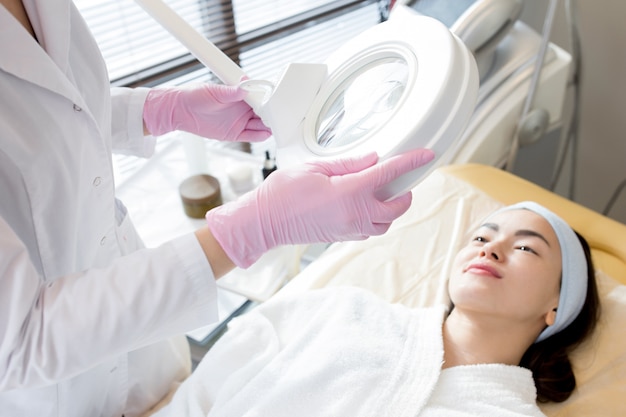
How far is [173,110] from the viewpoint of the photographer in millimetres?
1242

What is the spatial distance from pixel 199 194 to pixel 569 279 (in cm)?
100

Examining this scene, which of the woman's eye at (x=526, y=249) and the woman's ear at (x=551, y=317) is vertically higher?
the woman's eye at (x=526, y=249)

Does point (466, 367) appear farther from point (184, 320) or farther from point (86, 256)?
point (86, 256)

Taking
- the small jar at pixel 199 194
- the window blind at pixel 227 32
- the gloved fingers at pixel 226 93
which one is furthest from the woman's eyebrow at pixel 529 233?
the window blind at pixel 227 32

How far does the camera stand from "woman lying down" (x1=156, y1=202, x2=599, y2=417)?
3.90 feet

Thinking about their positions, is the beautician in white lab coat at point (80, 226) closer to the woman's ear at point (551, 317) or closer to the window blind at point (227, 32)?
the woman's ear at point (551, 317)

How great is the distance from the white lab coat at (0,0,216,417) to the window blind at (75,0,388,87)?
1.02 metres

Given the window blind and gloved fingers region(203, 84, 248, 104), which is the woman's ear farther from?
the window blind

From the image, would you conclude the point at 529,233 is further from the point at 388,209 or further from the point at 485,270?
the point at 388,209

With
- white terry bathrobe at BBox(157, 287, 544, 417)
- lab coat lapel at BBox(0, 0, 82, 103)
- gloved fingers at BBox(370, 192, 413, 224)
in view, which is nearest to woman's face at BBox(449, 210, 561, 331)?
white terry bathrobe at BBox(157, 287, 544, 417)

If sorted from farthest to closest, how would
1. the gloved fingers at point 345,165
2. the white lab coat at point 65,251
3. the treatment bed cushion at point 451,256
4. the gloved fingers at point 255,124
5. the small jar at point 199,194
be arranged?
the small jar at point 199,194 < the treatment bed cushion at point 451,256 < the gloved fingers at point 255,124 < the gloved fingers at point 345,165 < the white lab coat at point 65,251

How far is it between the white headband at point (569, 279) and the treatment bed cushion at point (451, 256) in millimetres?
93

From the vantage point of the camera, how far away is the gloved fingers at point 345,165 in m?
0.87

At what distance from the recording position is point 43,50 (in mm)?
886
